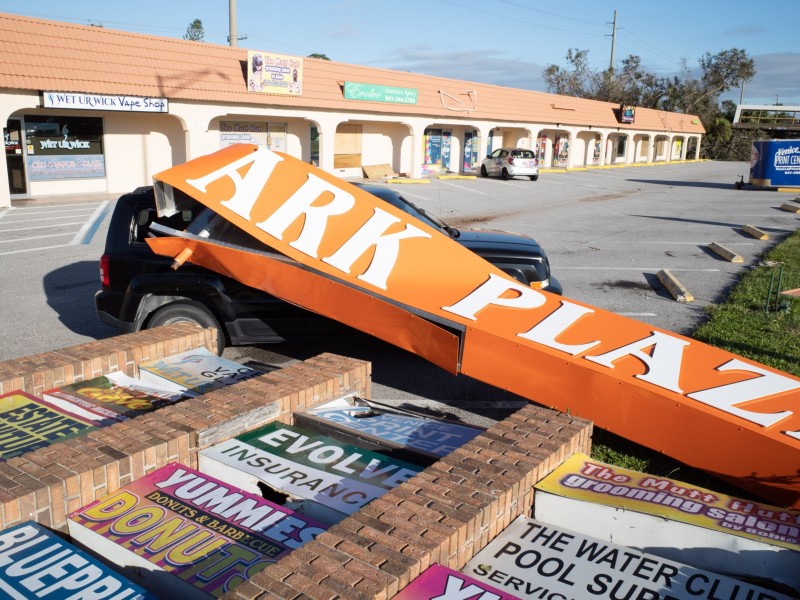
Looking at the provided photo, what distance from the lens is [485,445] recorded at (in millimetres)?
3594

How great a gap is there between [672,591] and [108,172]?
81.8ft

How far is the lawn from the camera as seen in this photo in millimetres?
5172

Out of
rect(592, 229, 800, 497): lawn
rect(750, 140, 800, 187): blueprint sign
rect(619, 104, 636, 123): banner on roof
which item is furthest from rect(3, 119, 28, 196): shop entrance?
rect(619, 104, 636, 123): banner on roof

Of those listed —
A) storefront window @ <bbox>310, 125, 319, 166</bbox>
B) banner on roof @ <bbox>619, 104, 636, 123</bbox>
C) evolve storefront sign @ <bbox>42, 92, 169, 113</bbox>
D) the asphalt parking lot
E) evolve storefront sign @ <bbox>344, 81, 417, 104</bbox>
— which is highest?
banner on roof @ <bbox>619, 104, 636, 123</bbox>

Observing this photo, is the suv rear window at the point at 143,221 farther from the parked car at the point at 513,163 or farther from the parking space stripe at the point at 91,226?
the parked car at the point at 513,163

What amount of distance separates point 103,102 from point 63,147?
2.61m

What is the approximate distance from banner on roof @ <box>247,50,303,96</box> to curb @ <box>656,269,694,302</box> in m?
18.6

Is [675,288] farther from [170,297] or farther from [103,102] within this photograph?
[103,102]

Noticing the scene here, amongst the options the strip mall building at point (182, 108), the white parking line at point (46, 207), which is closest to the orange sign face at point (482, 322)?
the white parking line at point (46, 207)

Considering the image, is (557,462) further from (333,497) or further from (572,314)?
(572,314)

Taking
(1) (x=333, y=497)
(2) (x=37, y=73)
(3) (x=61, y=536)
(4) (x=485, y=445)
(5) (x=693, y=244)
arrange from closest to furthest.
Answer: (3) (x=61, y=536)
(1) (x=333, y=497)
(4) (x=485, y=445)
(5) (x=693, y=244)
(2) (x=37, y=73)

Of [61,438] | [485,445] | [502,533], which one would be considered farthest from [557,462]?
[61,438]

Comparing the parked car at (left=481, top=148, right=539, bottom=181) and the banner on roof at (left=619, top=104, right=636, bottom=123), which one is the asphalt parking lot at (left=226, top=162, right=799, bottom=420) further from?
the banner on roof at (left=619, top=104, right=636, bottom=123)

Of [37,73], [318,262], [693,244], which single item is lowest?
[693,244]
